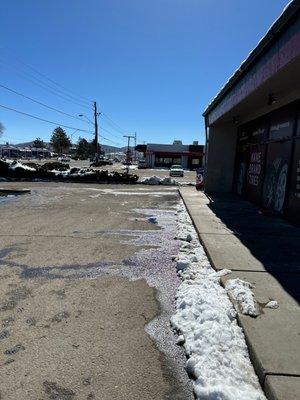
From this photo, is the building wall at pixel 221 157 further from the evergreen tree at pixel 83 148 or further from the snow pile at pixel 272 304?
the evergreen tree at pixel 83 148

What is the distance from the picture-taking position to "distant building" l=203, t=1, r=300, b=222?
7992 millimetres

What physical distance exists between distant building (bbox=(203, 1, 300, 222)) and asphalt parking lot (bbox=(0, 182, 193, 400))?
4172 mm

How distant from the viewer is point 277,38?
8.04 m

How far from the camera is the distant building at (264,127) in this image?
799 centimetres

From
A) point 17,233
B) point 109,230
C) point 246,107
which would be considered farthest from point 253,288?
point 246,107

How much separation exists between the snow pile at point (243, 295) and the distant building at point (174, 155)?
72919mm

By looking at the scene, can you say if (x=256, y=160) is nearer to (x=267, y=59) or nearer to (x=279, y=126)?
(x=279, y=126)

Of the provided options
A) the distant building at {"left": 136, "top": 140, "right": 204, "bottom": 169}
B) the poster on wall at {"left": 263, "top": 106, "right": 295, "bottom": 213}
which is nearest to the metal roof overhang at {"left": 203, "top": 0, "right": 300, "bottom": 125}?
the poster on wall at {"left": 263, "top": 106, "right": 295, "bottom": 213}

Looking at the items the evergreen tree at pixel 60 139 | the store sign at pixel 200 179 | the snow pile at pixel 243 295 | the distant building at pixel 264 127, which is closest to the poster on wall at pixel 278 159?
the distant building at pixel 264 127

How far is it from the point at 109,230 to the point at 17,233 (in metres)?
2.13

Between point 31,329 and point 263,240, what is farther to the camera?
point 263,240

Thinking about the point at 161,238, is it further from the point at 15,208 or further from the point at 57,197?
the point at 57,197

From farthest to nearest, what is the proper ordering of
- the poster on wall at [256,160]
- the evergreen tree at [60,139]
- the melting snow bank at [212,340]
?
the evergreen tree at [60,139] → the poster on wall at [256,160] → the melting snow bank at [212,340]

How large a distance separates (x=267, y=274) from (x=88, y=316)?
8.88ft
